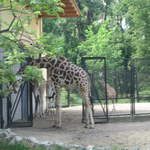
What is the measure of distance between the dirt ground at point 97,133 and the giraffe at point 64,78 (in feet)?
1.35

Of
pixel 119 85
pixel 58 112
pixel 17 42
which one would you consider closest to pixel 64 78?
pixel 58 112

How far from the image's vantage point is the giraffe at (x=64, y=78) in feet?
31.8

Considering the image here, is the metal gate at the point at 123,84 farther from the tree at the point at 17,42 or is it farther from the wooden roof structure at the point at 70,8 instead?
the tree at the point at 17,42

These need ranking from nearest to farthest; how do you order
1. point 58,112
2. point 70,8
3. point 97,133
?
point 97,133
point 58,112
point 70,8

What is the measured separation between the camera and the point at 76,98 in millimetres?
16828

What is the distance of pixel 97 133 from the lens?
29.4 ft

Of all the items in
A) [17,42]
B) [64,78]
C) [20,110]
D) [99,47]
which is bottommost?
[20,110]

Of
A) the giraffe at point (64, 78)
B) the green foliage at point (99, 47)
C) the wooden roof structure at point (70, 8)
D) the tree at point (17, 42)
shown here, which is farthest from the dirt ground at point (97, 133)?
the green foliage at point (99, 47)

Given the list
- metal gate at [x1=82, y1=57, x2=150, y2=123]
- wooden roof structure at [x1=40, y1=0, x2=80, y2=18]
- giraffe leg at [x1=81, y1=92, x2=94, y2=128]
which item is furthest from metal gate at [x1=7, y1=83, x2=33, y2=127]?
wooden roof structure at [x1=40, y1=0, x2=80, y2=18]

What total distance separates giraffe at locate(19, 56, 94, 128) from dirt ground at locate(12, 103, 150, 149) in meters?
0.41

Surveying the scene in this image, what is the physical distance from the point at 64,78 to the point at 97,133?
6.04ft

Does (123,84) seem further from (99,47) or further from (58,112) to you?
(99,47)

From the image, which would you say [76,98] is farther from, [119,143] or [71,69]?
[119,143]

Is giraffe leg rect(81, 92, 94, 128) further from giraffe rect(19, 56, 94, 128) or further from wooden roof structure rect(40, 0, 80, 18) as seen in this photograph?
wooden roof structure rect(40, 0, 80, 18)
